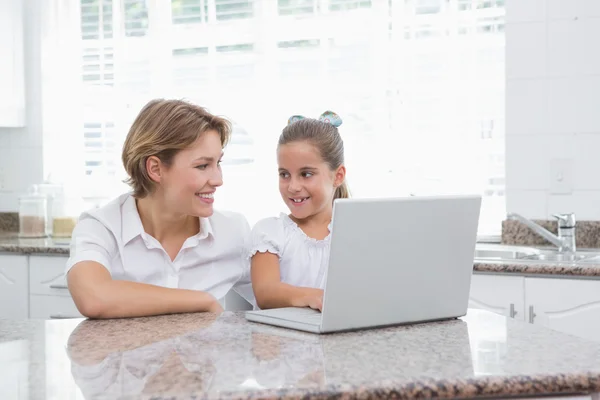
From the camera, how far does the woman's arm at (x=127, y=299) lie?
5.86 ft

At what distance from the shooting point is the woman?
2.00 metres

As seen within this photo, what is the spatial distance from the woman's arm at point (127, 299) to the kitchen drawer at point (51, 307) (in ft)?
5.82

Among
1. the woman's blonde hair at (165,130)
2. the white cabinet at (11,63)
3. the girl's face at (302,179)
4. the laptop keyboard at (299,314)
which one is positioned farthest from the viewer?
the white cabinet at (11,63)

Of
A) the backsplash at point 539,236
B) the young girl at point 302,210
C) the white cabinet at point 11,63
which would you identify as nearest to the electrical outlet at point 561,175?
the backsplash at point 539,236

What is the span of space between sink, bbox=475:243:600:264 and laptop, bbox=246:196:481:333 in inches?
55.1

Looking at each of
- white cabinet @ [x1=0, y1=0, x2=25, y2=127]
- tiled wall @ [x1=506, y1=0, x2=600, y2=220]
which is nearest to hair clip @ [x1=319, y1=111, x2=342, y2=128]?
tiled wall @ [x1=506, y1=0, x2=600, y2=220]

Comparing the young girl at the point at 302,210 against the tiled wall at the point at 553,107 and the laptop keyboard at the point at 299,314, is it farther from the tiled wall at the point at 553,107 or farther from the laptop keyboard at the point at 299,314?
the tiled wall at the point at 553,107

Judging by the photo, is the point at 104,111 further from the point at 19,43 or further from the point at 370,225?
the point at 370,225

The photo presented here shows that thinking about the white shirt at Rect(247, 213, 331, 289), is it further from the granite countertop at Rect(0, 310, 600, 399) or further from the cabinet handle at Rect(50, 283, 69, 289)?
the cabinet handle at Rect(50, 283, 69, 289)

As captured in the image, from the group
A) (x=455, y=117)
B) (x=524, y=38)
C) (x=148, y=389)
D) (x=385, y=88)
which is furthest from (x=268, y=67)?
(x=148, y=389)

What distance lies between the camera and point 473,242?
1640 millimetres

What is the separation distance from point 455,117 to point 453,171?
8.8 inches

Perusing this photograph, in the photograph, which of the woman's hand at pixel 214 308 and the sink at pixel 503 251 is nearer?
the woman's hand at pixel 214 308

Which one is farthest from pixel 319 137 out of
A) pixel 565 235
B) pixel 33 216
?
pixel 33 216
